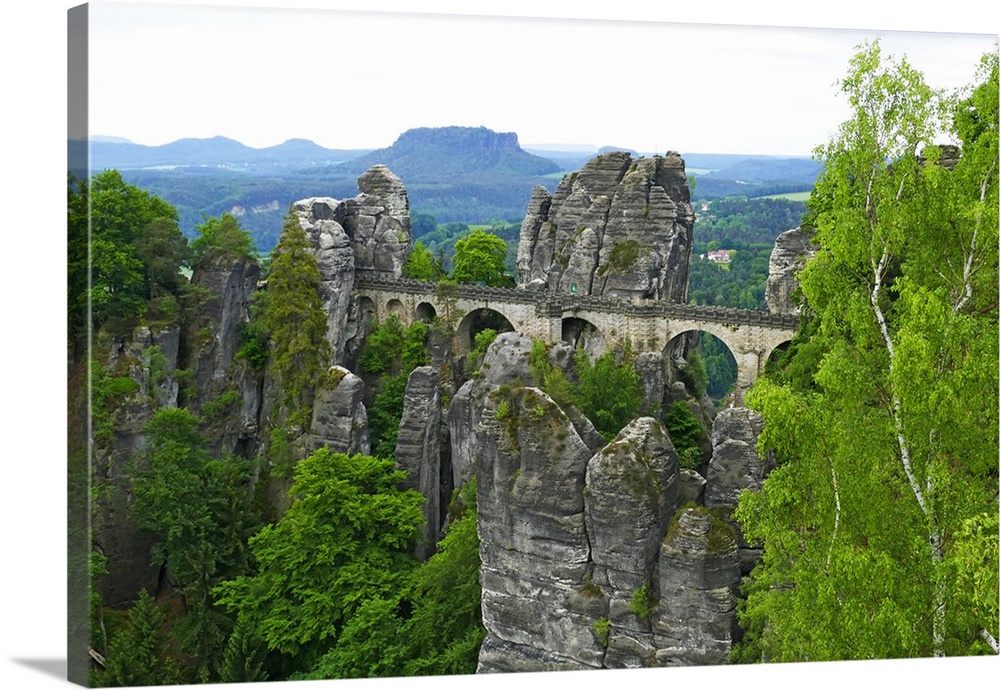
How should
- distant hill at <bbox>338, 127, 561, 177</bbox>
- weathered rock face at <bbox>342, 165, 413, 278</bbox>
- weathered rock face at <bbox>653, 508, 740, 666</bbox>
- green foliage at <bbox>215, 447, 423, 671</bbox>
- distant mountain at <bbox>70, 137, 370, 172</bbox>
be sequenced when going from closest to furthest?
weathered rock face at <bbox>653, 508, 740, 666</bbox>
distant mountain at <bbox>70, 137, 370, 172</bbox>
green foliage at <bbox>215, 447, 423, 671</bbox>
weathered rock face at <bbox>342, 165, 413, 278</bbox>
distant hill at <bbox>338, 127, 561, 177</bbox>

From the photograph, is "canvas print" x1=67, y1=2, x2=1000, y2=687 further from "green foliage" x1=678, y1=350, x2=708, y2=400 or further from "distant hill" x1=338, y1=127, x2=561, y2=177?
"distant hill" x1=338, y1=127, x2=561, y2=177

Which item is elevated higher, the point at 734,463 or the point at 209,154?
the point at 209,154

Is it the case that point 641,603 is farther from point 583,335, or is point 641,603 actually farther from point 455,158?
point 455,158

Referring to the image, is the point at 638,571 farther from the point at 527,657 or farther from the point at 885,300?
the point at 885,300

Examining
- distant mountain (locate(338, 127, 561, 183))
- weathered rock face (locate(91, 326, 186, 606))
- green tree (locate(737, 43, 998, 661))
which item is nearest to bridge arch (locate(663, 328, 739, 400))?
distant mountain (locate(338, 127, 561, 183))

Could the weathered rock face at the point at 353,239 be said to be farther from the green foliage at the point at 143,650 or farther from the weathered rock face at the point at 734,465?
the weathered rock face at the point at 734,465

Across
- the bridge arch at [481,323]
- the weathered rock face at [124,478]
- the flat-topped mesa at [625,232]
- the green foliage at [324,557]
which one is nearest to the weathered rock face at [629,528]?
the green foliage at [324,557]

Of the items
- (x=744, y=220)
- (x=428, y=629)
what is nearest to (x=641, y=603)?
(x=428, y=629)
